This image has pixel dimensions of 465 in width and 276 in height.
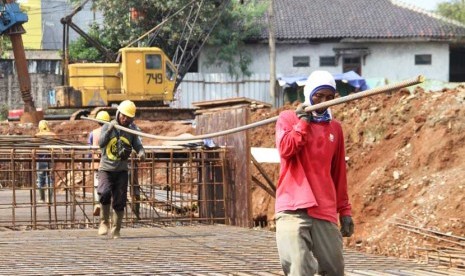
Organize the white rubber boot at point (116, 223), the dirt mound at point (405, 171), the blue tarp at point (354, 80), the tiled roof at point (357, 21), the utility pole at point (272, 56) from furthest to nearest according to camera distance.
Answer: the tiled roof at point (357, 21), the blue tarp at point (354, 80), the utility pole at point (272, 56), the dirt mound at point (405, 171), the white rubber boot at point (116, 223)

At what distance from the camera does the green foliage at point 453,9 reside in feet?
147

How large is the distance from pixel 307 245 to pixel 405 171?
386 inches

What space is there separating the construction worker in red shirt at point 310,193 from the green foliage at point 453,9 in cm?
3981

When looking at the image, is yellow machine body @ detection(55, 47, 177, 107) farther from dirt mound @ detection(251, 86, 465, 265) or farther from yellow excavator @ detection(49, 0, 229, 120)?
dirt mound @ detection(251, 86, 465, 265)

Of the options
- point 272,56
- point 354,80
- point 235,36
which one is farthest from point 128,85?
point 354,80

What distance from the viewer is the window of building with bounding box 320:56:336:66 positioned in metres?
40.4

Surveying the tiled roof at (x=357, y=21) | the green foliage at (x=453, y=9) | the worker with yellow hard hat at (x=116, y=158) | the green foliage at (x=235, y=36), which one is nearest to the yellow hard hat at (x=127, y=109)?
the worker with yellow hard hat at (x=116, y=158)

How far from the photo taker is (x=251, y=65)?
4022cm

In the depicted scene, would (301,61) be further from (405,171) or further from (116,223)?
(116,223)

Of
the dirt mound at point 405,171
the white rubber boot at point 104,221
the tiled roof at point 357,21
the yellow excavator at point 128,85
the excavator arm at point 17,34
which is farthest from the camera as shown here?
the tiled roof at point 357,21

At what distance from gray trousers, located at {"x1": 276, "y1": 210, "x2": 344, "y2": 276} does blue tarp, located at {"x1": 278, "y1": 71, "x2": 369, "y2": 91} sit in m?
31.4

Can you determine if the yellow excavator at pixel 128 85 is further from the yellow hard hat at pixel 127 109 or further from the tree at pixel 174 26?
the yellow hard hat at pixel 127 109

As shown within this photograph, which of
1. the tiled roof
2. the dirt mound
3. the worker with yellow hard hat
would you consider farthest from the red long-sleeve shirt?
the tiled roof

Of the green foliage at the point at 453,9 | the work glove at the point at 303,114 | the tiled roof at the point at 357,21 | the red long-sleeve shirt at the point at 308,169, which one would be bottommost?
the red long-sleeve shirt at the point at 308,169
